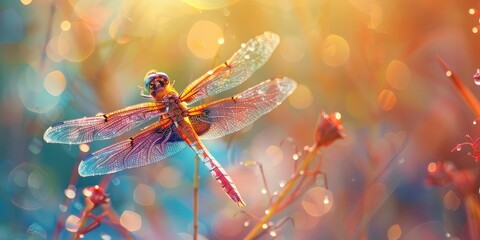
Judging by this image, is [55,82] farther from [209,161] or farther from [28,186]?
[209,161]

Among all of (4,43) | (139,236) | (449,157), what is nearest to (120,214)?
(139,236)

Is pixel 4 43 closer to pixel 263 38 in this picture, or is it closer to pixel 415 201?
pixel 263 38

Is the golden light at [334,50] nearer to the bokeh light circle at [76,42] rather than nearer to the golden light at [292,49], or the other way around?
the golden light at [292,49]

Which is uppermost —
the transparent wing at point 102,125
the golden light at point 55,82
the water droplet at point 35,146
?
the golden light at point 55,82

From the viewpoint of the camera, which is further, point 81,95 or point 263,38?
point 81,95

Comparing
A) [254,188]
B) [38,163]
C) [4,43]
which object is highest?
[4,43]

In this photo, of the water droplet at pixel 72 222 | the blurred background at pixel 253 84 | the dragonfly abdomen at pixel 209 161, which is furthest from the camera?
the blurred background at pixel 253 84

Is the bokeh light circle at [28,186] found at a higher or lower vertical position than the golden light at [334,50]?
higher

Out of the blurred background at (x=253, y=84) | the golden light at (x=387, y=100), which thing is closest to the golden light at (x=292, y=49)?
the blurred background at (x=253, y=84)
